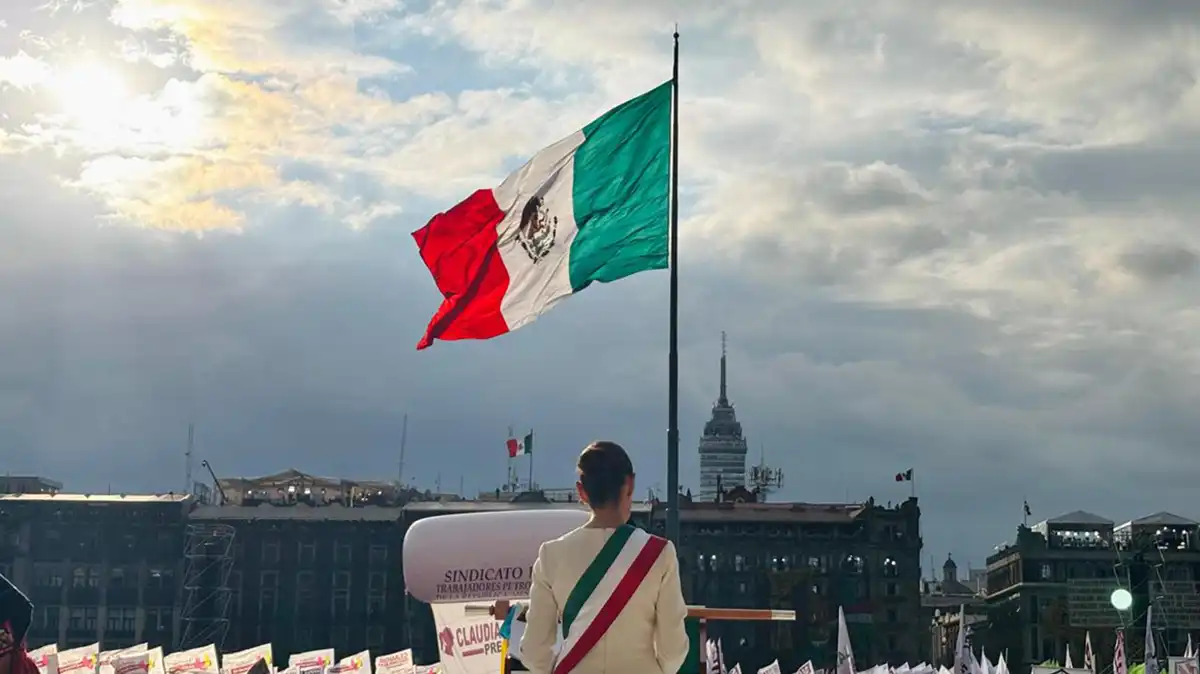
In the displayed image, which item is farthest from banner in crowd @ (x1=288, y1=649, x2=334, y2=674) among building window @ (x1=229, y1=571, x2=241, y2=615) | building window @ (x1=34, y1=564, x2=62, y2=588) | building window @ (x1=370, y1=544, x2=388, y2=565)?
building window @ (x1=34, y1=564, x2=62, y2=588)

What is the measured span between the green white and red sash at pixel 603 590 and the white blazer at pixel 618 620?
0.02 metres

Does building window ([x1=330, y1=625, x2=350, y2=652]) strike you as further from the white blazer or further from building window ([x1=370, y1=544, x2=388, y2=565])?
the white blazer

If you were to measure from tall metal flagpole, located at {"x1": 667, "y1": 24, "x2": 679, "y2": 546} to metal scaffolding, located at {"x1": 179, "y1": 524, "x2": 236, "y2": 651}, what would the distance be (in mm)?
78937

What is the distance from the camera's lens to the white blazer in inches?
223

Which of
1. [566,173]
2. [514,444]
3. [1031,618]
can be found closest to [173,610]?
[514,444]

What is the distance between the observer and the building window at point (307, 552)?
9356cm

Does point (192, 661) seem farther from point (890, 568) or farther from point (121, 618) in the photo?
point (890, 568)

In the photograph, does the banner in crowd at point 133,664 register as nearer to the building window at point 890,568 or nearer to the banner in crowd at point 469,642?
the banner in crowd at point 469,642

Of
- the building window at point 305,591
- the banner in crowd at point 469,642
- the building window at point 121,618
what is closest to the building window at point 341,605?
the building window at point 305,591

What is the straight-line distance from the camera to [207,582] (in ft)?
303

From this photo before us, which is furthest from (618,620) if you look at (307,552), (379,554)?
(307,552)

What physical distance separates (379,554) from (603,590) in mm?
89373

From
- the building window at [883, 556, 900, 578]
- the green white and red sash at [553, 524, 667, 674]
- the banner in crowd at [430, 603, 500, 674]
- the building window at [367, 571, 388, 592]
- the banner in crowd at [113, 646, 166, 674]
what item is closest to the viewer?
the green white and red sash at [553, 524, 667, 674]

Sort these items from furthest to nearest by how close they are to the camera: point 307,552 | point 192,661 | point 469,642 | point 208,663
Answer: point 307,552 < point 192,661 < point 208,663 < point 469,642
